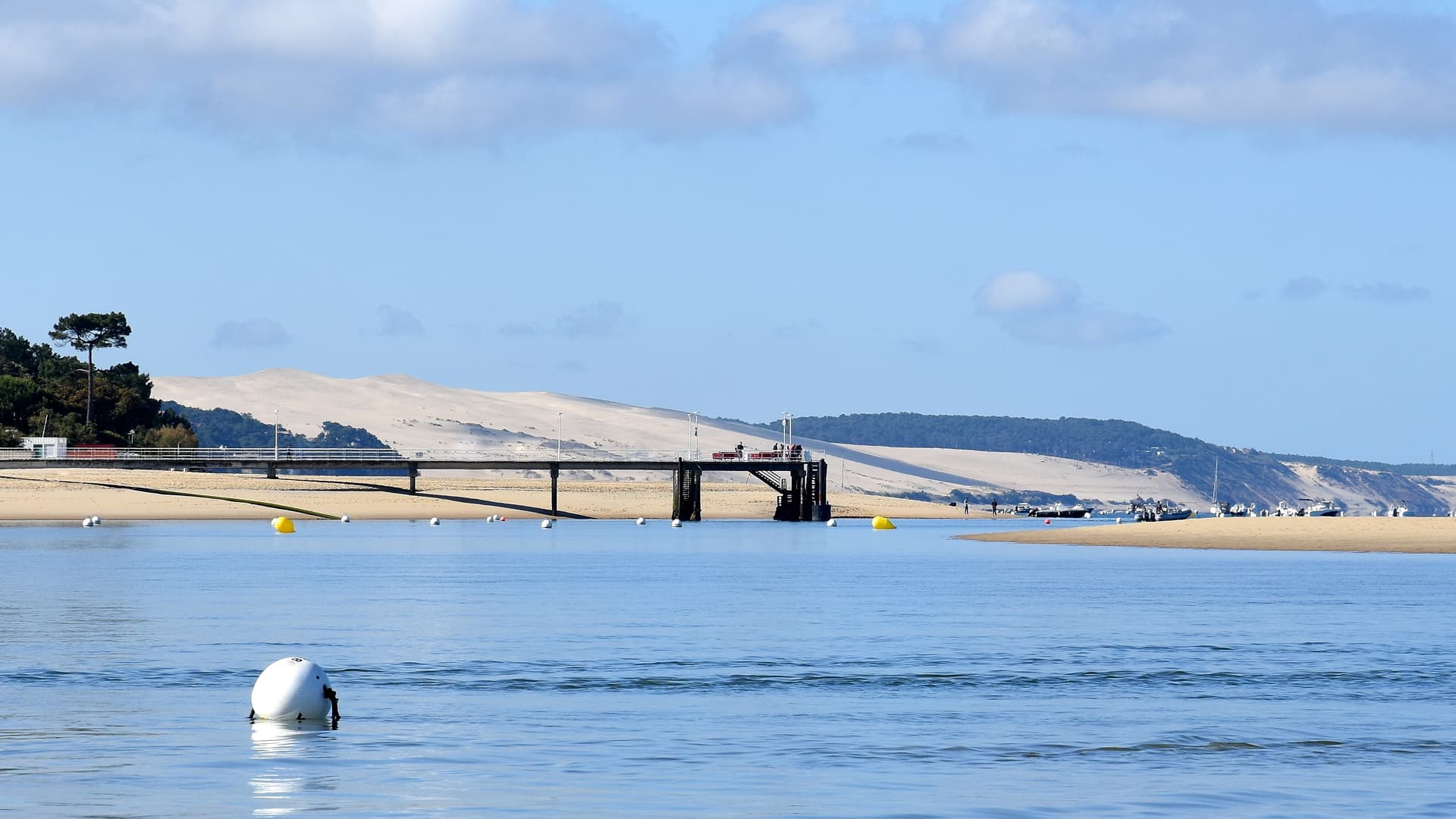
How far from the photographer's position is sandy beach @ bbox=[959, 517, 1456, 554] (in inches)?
4129

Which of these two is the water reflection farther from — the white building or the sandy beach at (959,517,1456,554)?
the white building

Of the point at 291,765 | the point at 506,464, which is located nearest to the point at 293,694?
the point at 291,765

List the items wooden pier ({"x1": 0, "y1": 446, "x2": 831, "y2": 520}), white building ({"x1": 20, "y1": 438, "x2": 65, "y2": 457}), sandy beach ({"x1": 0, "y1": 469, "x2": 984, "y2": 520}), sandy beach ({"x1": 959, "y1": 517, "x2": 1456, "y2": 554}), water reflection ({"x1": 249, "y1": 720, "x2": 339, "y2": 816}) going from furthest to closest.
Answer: white building ({"x1": 20, "y1": 438, "x2": 65, "y2": 457}), wooden pier ({"x1": 0, "y1": 446, "x2": 831, "y2": 520}), sandy beach ({"x1": 0, "y1": 469, "x2": 984, "y2": 520}), sandy beach ({"x1": 959, "y1": 517, "x2": 1456, "y2": 554}), water reflection ({"x1": 249, "y1": 720, "x2": 339, "y2": 816})

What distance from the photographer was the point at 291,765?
25.7 meters

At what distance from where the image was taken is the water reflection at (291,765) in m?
22.8

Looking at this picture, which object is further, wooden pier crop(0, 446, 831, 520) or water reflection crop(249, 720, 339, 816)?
wooden pier crop(0, 446, 831, 520)

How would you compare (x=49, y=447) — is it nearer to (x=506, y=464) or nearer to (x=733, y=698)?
(x=506, y=464)

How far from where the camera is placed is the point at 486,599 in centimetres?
5875

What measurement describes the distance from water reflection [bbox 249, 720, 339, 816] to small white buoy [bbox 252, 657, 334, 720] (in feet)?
0.50

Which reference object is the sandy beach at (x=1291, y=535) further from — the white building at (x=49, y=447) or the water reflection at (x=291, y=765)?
the water reflection at (x=291, y=765)

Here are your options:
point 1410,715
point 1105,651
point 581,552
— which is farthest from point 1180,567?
point 1410,715

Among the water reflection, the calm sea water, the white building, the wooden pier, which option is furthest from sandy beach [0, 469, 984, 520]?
the water reflection

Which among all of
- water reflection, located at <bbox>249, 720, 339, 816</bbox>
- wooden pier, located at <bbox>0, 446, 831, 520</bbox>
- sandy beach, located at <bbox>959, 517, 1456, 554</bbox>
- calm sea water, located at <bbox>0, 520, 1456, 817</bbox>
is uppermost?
wooden pier, located at <bbox>0, 446, 831, 520</bbox>

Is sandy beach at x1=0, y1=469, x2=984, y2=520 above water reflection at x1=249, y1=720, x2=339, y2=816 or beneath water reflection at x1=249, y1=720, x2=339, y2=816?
above
